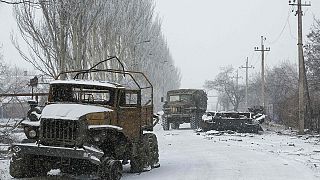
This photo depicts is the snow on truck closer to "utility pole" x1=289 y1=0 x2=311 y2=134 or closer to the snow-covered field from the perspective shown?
the snow-covered field

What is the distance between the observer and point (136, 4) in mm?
46531

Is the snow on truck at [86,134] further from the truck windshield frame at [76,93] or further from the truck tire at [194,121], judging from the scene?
the truck tire at [194,121]

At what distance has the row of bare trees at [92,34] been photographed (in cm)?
2667

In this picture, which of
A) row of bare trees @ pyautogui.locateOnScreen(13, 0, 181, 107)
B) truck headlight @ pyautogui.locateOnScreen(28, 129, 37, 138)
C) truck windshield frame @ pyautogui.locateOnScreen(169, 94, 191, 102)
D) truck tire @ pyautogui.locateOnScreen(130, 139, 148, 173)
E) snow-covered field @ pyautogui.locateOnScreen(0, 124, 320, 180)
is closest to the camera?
truck headlight @ pyautogui.locateOnScreen(28, 129, 37, 138)

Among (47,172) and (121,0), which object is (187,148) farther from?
(121,0)

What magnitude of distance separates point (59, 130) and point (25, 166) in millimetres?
1309

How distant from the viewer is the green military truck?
33406 mm

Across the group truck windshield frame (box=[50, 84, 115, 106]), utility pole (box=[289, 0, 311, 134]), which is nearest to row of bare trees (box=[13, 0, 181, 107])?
truck windshield frame (box=[50, 84, 115, 106])

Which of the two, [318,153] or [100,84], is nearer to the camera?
[100,84]

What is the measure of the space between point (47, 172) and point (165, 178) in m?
2.58

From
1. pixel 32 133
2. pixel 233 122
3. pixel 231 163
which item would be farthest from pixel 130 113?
pixel 233 122

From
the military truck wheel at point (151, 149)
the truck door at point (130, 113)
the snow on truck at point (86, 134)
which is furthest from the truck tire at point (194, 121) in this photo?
the truck door at point (130, 113)

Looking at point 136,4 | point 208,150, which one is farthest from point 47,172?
point 136,4

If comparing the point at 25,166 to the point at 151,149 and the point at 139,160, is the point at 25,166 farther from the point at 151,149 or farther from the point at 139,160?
the point at 151,149
